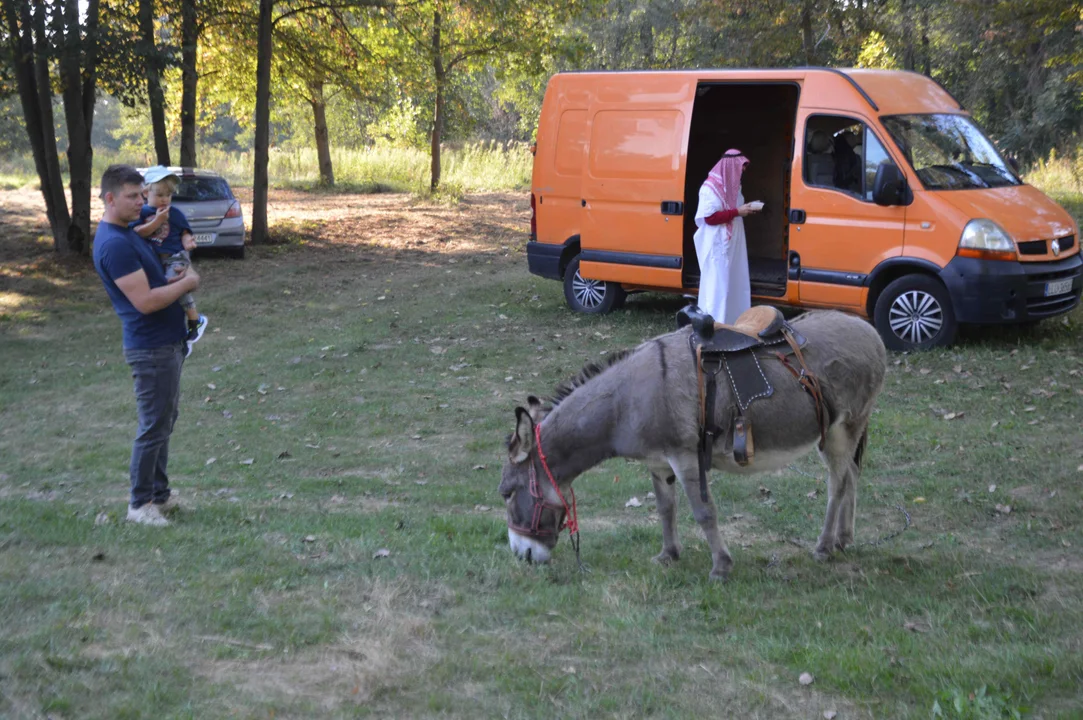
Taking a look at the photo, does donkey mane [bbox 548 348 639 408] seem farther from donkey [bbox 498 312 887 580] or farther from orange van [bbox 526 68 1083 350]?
orange van [bbox 526 68 1083 350]

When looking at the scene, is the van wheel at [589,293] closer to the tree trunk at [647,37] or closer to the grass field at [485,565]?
the grass field at [485,565]

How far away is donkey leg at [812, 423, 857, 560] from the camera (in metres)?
5.50

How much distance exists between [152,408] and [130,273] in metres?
0.86

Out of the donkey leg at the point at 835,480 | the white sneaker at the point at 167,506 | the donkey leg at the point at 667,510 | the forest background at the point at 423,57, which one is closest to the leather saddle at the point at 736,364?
the donkey leg at the point at 667,510

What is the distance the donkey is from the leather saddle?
0.13ft

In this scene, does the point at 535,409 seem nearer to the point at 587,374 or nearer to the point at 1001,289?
the point at 587,374

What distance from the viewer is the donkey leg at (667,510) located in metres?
5.40

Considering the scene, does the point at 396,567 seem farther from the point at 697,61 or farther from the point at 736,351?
the point at 697,61

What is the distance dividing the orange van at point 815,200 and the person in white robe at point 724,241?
1.05m

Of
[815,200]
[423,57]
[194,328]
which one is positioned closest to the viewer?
[194,328]

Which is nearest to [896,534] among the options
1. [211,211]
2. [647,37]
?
[211,211]

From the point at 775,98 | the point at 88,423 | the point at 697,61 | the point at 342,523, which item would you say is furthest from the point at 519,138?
the point at 342,523

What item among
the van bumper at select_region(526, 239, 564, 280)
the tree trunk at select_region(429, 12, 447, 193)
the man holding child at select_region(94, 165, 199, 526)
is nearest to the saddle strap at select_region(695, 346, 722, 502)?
the man holding child at select_region(94, 165, 199, 526)

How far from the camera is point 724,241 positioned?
34.4 ft
